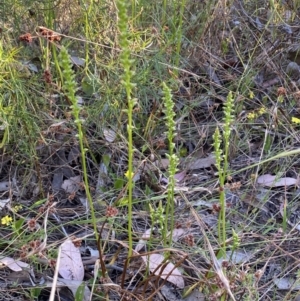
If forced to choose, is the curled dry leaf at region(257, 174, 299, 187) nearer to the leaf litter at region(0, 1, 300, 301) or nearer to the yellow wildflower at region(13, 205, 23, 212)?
the leaf litter at region(0, 1, 300, 301)

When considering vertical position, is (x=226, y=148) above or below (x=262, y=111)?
above

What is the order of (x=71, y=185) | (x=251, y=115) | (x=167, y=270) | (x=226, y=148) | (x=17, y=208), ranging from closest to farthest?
(x=226, y=148) < (x=167, y=270) < (x=17, y=208) < (x=71, y=185) < (x=251, y=115)

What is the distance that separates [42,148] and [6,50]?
1.11 feet

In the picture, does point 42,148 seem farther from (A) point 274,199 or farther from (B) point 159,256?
(A) point 274,199

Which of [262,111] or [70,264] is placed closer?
[70,264]

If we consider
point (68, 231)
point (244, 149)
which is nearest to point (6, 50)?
point (68, 231)

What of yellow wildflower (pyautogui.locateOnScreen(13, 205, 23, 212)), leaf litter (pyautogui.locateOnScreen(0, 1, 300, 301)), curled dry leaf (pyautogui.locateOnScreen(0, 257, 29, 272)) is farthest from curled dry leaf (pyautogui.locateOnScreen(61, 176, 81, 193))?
curled dry leaf (pyautogui.locateOnScreen(0, 257, 29, 272))

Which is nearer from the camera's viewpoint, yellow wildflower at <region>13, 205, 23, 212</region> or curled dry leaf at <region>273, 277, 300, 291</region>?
curled dry leaf at <region>273, 277, 300, 291</region>

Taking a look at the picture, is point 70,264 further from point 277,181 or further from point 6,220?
point 277,181

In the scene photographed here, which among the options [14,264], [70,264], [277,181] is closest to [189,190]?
[277,181]

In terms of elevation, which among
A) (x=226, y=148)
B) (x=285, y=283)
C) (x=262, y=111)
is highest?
(x=226, y=148)

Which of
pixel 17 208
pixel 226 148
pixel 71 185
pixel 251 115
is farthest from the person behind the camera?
pixel 251 115

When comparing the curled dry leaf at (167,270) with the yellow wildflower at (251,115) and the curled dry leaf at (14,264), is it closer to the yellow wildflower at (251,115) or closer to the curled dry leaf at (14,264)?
the curled dry leaf at (14,264)

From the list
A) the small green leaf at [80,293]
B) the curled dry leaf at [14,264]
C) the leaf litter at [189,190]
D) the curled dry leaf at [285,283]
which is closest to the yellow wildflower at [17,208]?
the leaf litter at [189,190]
